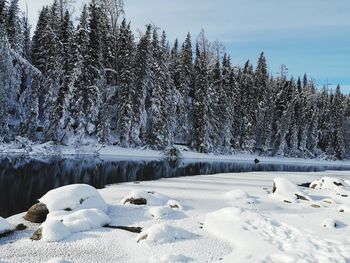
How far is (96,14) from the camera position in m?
49.1

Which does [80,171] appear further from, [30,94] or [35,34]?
[35,34]

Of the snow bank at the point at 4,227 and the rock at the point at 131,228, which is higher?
the snow bank at the point at 4,227

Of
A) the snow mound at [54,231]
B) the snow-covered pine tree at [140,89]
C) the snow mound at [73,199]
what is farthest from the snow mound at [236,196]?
the snow-covered pine tree at [140,89]

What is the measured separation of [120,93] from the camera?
4875 centimetres

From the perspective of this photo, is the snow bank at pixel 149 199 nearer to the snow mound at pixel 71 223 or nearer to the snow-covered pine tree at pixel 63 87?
the snow mound at pixel 71 223

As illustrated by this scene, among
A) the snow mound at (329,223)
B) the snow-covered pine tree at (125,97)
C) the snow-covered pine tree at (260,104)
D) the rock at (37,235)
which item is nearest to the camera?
the rock at (37,235)

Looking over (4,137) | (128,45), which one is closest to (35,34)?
(128,45)

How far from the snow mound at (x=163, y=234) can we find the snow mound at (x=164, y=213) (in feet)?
6.24

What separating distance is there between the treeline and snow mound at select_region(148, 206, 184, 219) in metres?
28.9

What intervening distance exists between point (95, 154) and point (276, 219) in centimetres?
3372

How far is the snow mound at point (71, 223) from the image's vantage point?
9.98 m

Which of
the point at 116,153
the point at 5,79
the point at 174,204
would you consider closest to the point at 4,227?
the point at 174,204

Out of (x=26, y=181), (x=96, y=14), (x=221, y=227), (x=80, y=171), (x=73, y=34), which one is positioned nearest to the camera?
(x=221, y=227)

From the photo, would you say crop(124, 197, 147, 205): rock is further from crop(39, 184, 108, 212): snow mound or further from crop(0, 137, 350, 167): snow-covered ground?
crop(0, 137, 350, 167): snow-covered ground
